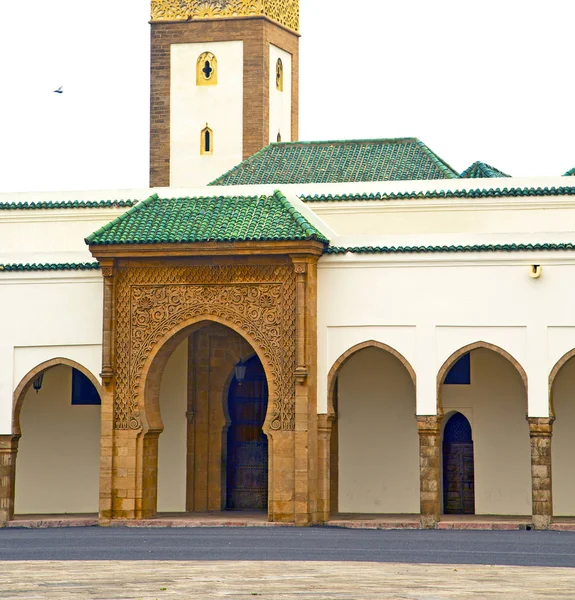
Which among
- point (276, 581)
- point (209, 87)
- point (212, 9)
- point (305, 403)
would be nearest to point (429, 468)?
point (305, 403)

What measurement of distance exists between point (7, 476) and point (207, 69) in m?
11.0

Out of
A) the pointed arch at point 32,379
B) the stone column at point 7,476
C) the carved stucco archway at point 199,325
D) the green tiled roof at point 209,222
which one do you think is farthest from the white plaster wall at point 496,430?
the stone column at point 7,476

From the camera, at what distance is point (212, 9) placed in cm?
2962

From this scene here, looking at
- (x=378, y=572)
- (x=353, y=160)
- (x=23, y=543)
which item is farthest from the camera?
(x=353, y=160)

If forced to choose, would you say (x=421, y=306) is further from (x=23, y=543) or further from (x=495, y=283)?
(x=23, y=543)

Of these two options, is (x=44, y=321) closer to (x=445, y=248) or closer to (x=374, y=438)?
(x=374, y=438)

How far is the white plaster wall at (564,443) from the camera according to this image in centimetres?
2186

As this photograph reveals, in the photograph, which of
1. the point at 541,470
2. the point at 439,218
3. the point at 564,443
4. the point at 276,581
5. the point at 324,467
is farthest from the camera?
the point at 439,218

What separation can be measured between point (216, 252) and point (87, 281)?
7.03 feet

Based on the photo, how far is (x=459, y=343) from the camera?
67.4ft

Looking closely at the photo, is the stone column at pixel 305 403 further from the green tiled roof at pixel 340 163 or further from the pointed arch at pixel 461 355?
the green tiled roof at pixel 340 163

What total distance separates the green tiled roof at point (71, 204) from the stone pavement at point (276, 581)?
32.0ft

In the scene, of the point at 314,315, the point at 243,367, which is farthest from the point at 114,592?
the point at 243,367

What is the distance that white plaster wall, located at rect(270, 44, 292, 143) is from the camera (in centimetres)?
2980
